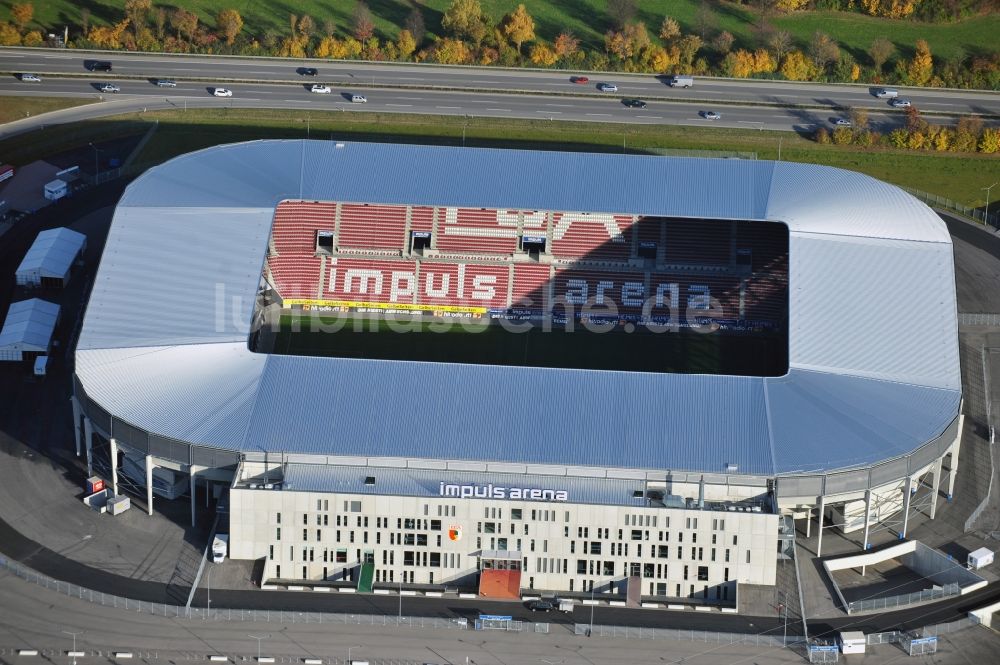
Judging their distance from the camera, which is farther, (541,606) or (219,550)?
(219,550)

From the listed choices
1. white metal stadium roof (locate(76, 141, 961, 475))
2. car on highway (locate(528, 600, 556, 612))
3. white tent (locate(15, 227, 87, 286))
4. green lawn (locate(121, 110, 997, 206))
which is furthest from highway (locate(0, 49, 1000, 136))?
car on highway (locate(528, 600, 556, 612))

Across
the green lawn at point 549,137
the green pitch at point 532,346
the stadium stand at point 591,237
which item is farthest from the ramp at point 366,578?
the green lawn at point 549,137

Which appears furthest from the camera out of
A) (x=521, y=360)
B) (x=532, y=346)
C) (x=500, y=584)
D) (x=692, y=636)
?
(x=532, y=346)

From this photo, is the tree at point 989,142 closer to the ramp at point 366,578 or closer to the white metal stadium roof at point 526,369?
the white metal stadium roof at point 526,369

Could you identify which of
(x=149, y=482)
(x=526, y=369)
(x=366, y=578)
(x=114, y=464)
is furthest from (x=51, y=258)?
(x=366, y=578)

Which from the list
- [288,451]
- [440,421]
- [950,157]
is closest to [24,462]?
[288,451]

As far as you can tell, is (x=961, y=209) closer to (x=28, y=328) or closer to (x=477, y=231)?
(x=477, y=231)
